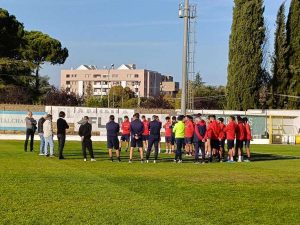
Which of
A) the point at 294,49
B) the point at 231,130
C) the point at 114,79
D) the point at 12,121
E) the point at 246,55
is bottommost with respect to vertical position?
the point at 231,130

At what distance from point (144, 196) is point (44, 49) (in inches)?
2536

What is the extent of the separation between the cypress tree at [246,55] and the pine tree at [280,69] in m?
2.12

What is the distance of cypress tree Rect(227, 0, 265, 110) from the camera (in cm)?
6944

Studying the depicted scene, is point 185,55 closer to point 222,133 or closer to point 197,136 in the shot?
point 222,133

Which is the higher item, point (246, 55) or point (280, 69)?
point (246, 55)

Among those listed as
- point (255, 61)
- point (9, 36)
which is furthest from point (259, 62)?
point (9, 36)

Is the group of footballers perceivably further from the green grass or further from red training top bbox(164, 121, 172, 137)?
the green grass

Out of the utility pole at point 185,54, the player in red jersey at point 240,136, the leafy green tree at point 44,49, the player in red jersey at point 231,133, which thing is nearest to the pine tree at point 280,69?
the leafy green tree at point 44,49

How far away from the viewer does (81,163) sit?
21.6 meters

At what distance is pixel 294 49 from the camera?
233 ft

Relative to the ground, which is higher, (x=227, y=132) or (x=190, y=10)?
(x=190, y=10)

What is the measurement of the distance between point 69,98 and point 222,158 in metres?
50.0

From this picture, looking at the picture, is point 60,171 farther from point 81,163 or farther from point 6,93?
point 6,93

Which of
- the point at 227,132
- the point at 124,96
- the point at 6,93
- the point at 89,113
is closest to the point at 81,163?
the point at 227,132
